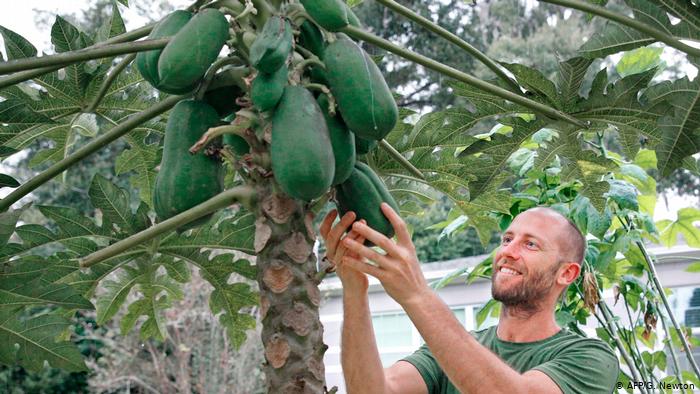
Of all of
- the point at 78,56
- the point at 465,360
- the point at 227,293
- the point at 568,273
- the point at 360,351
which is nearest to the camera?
the point at 78,56

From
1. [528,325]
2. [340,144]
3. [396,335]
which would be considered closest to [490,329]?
[528,325]

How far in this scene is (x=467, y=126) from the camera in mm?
2137

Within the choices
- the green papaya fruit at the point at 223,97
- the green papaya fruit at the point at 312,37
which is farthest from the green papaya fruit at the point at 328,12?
the green papaya fruit at the point at 223,97

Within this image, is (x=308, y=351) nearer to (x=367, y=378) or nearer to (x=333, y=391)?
(x=333, y=391)

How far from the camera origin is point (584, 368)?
230 centimetres

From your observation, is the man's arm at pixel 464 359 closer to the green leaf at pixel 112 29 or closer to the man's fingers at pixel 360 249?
the man's fingers at pixel 360 249

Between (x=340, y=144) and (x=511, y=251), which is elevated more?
(x=511, y=251)

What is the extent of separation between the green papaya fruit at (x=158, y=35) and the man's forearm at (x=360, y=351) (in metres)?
0.67

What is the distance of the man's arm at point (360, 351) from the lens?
2088 millimetres

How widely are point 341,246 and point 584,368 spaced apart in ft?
2.80

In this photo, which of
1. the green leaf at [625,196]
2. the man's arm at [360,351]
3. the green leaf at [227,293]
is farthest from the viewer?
the green leaf at [625,196]

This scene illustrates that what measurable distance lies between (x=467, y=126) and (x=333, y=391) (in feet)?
2.55

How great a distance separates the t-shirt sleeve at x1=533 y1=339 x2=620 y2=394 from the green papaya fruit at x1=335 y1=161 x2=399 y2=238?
757 millimetres

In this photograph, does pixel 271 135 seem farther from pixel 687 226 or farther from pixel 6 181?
pixel 687 226
